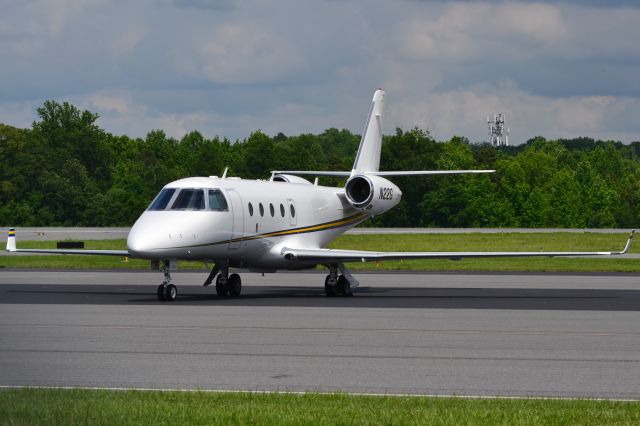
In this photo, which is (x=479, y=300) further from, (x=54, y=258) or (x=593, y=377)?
(x=54, y=258)

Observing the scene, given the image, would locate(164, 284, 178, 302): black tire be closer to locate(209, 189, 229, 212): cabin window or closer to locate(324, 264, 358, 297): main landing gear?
locate(209, 189, 229, 212): cabin window

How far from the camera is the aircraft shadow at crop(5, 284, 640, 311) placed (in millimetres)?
25984

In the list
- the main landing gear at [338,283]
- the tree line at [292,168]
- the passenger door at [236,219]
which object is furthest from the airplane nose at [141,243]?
the tree line at [292,168]

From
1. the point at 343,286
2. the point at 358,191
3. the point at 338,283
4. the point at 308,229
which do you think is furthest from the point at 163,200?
the point at 358,191

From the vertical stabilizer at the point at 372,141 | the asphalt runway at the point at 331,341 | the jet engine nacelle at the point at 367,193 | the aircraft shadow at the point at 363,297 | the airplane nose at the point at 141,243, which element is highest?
the vertical stabilizer at the point at 372,141

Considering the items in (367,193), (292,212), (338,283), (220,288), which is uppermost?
(367,193)

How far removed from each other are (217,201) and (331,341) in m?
11.6

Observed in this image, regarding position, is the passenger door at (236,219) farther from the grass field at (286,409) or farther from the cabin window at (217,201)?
the grass field at (286,409)

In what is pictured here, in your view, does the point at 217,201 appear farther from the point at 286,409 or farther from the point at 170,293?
the point at 286,409

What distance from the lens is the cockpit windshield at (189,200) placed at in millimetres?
27875

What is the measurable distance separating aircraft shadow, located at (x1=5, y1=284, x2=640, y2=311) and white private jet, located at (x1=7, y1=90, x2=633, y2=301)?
88cm

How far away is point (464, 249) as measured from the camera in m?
67.3

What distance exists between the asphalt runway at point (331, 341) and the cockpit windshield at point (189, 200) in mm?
2247

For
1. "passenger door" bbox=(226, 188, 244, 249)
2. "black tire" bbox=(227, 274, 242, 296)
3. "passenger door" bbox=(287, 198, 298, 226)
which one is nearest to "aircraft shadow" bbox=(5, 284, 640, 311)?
"black tire" bbox=(227, 274, 242, 296)
